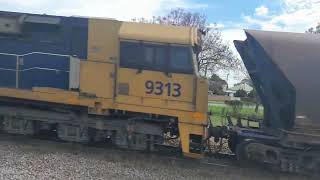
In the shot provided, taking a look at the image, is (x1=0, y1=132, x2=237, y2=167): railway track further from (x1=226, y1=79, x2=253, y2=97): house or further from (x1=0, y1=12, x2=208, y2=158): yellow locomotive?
(x1=226, y1=79, x2=253, y2=97): house

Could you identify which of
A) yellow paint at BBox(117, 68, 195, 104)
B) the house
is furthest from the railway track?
the house

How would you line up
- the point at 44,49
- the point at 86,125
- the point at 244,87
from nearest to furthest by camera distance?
the point at 86,125, the point at 44,49, the point at 244,87

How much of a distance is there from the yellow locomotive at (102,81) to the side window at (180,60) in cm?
2

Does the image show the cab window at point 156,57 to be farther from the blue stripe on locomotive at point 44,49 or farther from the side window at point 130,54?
the blue stripe on locomotive at point 44,49

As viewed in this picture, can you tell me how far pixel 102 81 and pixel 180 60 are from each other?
194 centimetres

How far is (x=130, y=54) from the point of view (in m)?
10.7

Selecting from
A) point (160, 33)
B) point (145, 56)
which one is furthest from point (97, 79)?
point (160, 33)

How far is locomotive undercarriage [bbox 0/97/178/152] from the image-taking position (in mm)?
10773

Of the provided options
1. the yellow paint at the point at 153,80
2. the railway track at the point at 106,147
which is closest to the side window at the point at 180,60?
the yellow paint at the point at 153,80

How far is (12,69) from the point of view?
11.6 m

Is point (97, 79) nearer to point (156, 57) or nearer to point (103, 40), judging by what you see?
point (103, 40)

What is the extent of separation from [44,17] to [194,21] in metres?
40.3

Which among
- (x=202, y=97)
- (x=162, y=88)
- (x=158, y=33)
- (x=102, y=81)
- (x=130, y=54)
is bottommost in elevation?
(x=202, y=97)

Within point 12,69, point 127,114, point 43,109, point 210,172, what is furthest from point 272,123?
point 12,69
